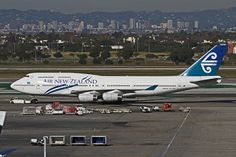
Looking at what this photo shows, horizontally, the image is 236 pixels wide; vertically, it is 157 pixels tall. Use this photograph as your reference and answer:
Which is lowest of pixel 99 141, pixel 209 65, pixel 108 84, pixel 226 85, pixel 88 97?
pixel 226 85

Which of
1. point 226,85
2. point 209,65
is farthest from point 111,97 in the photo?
point 226,85

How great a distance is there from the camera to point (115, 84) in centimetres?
7094

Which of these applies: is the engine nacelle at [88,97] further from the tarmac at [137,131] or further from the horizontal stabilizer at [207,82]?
the horizontal stabilizer at [207,82]

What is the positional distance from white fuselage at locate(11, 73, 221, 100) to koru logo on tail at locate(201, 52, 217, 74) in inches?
43.5

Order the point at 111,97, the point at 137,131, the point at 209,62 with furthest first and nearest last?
the point at 209,62
the point at 111,97
the point at 137,131

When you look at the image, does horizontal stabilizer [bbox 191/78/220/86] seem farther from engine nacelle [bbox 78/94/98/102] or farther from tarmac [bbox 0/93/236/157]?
engine nacelle [bbox 78/94/98/102]

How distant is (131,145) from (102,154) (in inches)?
146

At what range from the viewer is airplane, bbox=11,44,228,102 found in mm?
70688

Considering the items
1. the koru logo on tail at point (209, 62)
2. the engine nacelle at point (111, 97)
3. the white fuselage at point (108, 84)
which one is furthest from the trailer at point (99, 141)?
the koru logo on tail at point (209, 62)

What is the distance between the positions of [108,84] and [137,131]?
20916mm

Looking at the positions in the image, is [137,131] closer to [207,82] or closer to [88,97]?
[88,97]

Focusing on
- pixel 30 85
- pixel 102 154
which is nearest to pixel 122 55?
pixel 30 85

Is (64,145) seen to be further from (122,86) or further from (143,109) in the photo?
(122,86)

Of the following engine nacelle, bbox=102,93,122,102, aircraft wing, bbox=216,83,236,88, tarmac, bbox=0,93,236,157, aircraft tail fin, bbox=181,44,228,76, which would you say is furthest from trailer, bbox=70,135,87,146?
aircraft wing, bbox=216,83,236,88
